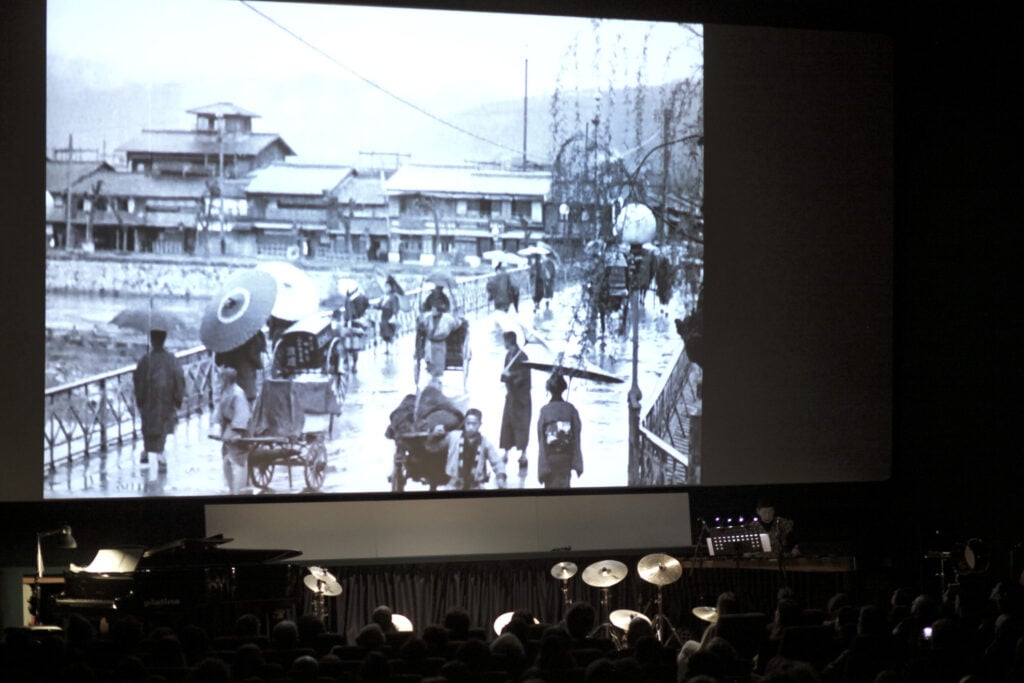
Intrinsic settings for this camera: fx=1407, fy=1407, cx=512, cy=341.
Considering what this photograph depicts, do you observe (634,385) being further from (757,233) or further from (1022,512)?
(1022,512)

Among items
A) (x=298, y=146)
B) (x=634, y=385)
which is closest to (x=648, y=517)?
(x=634, y=385)

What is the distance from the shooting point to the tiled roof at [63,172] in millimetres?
11445

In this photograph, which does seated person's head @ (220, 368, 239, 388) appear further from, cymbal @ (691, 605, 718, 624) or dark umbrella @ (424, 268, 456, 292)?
cymbal @ (691, 605, 718, 624)

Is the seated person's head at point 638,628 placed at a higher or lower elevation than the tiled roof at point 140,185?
lower

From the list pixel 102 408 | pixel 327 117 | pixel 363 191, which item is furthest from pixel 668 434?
pixel 102 408

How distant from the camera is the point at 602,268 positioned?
12.6 metres

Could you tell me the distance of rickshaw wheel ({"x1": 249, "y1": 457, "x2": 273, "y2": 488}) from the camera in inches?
466

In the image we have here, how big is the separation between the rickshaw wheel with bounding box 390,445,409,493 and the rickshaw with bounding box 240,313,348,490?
60cm

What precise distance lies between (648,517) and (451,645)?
5.33 m

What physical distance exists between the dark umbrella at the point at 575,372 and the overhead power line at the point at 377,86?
6.14ft

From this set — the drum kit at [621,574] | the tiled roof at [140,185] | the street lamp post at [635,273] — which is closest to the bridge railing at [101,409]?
the tiled roof at [140,185]

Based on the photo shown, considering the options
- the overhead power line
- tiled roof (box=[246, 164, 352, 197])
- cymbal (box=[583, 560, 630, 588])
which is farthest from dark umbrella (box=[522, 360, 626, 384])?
tiled roof (box=[246, 164, 352, 197])

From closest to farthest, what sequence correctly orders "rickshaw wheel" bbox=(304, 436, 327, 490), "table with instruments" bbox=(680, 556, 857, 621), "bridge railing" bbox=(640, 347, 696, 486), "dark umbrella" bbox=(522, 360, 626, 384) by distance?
"table with instruments" bbox=(680, 556, 857, 621) < "rickshaw wheel" bbox=(304, 436, 327, 490) < "dark umbrella" bbox=(522, 360, 626, 384) < "bridge railing" bbox=(640, 347, 696, 486)

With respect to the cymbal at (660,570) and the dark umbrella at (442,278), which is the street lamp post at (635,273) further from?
the cymbal at (660,570)
